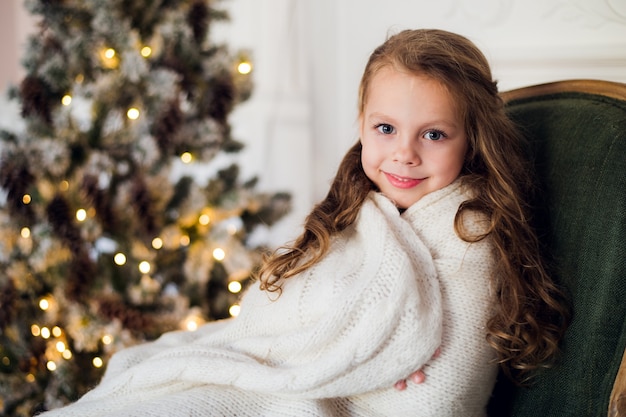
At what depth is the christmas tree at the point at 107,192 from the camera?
72.9 inches

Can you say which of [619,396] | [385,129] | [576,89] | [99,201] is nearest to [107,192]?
[99,201]

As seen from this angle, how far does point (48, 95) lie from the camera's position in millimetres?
1856

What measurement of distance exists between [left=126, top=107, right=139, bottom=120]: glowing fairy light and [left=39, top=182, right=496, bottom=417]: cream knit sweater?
95 centimetres

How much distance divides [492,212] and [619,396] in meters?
0.39

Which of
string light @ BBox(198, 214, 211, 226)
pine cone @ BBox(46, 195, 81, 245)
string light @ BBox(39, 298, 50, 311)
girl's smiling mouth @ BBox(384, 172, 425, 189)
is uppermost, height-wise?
girl's smiling mouth @ BBox(384, 172, 425, 189)

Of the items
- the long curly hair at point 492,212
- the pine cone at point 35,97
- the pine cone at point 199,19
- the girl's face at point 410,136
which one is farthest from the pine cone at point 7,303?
the girl's face at point 410,136

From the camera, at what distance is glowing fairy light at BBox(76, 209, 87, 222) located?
6.18 feet

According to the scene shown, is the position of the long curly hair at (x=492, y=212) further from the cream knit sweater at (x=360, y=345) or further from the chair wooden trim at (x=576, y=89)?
the chair wooden trim at (x=576, y=89)

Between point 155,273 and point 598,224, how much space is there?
4.65 ft

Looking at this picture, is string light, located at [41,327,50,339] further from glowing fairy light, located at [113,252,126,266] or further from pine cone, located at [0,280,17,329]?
glowing fairy light, located at [113,252,126,266]

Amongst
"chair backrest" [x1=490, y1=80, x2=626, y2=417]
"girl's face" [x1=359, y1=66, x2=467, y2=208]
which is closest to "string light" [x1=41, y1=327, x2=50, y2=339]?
"girl's face" [x1=359, y1=66, x2=467, y2=208]

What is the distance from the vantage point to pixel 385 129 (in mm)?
1135

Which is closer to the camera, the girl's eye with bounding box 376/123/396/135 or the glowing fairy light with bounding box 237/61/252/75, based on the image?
the girl's eye with bounding box 376/123/396/135

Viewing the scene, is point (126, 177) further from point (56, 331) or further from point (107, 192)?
point (56, 331)
